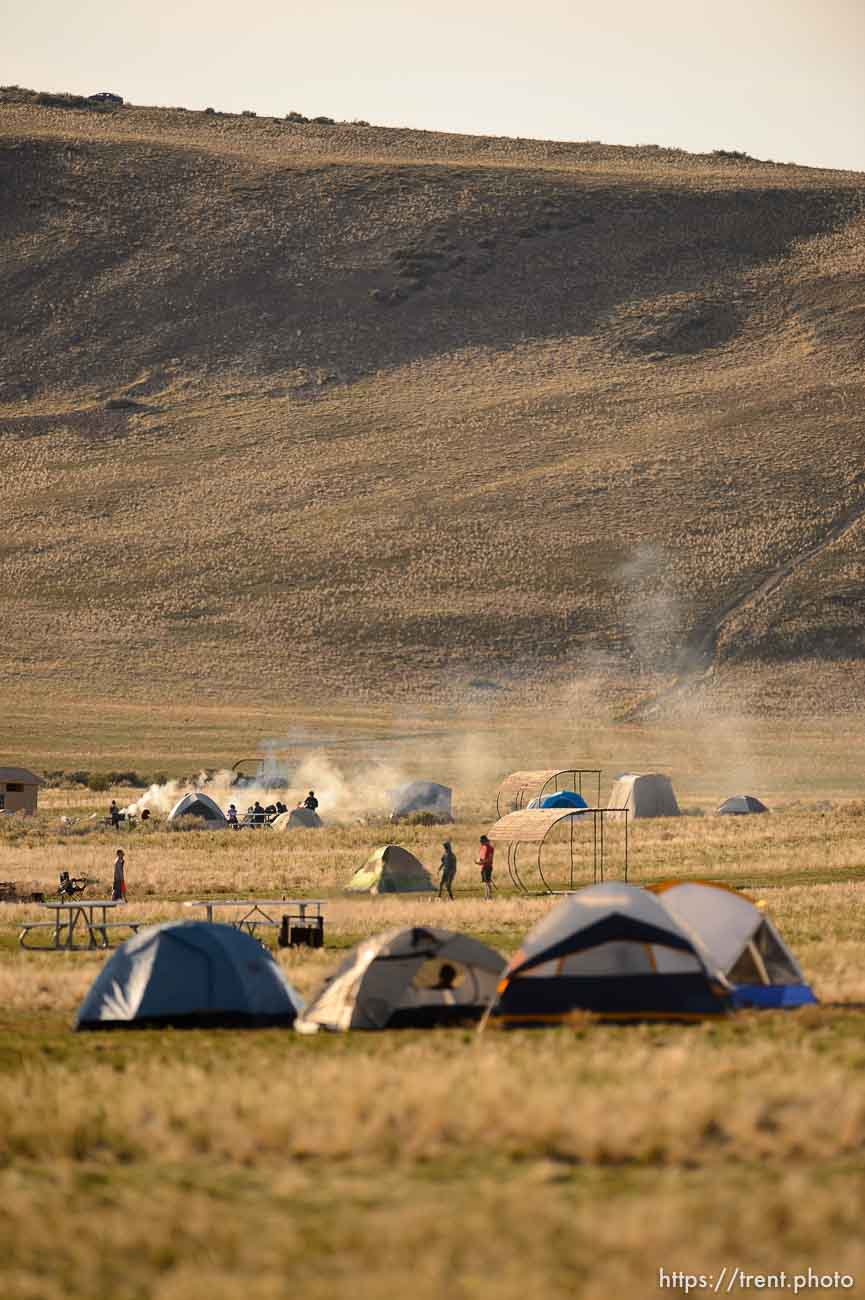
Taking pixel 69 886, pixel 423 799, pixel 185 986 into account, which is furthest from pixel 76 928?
pixel 423 799

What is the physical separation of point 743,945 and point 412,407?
372ft

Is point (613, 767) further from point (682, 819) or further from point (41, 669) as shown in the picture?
point (41, 669)

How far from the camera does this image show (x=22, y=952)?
25375 mm

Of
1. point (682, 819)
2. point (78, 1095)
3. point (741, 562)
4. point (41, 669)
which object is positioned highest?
point (741, 562)

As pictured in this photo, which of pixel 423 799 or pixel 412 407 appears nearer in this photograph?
pixel 423 799

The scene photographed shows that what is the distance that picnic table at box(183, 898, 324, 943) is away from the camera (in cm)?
2642

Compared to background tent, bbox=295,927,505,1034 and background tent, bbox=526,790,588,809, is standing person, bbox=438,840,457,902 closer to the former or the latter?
background tent, bbox=295,927,505,1034

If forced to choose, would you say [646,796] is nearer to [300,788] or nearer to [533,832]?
[300,788]

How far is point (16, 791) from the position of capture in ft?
188

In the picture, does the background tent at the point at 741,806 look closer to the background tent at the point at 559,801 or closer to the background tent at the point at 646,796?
the background tent at the point at 646,796

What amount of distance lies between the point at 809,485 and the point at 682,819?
210ft

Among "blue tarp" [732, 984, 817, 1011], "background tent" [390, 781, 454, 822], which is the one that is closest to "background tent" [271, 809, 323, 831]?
"background tent" [390, 781, 454, 822]

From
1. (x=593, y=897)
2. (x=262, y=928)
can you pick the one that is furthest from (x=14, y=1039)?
(x=262, y=928)

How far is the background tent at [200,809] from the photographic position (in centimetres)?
5338
